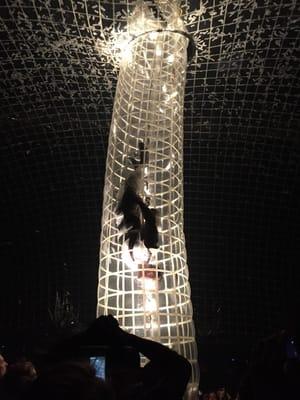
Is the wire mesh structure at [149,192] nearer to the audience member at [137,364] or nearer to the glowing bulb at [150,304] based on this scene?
the glowing bulb at [150,304]

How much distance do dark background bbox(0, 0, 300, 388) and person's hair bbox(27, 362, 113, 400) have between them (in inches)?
84.0

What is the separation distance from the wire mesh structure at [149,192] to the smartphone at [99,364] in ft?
3.31

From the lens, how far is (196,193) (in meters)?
3.42

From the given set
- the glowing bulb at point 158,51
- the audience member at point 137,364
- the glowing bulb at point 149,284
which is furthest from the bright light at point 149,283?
the audience member at point 137,364

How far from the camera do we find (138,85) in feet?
6.47

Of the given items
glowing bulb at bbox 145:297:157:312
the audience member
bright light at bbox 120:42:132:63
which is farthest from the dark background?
the audience member

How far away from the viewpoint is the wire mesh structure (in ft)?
5.56

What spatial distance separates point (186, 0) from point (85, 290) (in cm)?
194

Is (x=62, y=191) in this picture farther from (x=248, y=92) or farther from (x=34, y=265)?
(x=248, y=92)

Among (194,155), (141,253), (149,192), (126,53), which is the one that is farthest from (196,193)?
(141,253)

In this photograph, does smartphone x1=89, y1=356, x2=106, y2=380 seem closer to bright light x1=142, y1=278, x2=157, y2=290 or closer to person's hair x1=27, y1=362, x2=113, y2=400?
person's hair x1=27, y1=362, x2=113, y2=400

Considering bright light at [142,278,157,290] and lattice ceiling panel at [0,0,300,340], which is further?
lattice ceiling panel at [0,0,300,340]

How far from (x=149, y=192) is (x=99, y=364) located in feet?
3.99

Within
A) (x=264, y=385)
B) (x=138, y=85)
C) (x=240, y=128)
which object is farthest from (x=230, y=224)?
(x=264, y=385)
